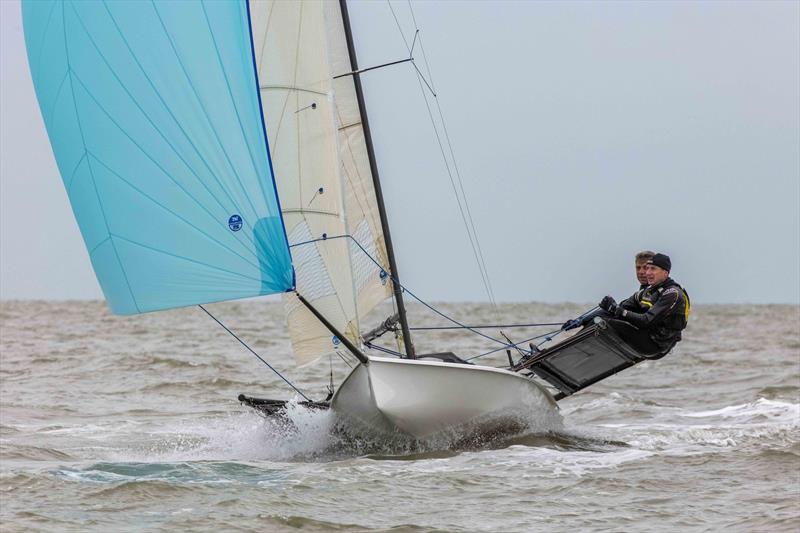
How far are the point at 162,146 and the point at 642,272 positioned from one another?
3.96 m

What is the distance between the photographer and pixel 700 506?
7707 millimetres

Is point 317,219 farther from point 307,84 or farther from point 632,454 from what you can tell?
point 632,454

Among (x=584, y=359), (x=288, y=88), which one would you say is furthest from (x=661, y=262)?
(x=288, y=88)

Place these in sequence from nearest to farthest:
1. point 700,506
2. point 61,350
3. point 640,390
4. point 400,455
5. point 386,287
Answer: point 700,506 < point 400,455 < point 386,287 < point 640,390 < point 61,350

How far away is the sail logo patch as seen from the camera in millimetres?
8750

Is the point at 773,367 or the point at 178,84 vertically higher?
the point at 178,84

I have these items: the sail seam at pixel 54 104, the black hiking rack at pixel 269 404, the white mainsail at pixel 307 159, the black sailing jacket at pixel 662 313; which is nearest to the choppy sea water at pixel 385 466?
the black hiking rack at pixel 269 404

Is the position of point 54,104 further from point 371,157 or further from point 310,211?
point 371,157

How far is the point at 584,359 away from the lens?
385 inches

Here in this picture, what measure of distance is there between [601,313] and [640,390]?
7.12 m

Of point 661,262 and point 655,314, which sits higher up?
point 661,262

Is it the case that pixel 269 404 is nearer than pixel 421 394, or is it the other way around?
pixel 421 394

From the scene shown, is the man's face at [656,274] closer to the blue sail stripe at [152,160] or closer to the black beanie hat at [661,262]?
the black beanie hat at [661,262]

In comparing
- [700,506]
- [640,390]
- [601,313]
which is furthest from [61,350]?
[700,506]
